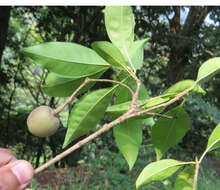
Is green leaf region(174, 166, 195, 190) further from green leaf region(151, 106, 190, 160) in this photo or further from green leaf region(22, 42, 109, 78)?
green leaf region(22, 42, 109, 78)

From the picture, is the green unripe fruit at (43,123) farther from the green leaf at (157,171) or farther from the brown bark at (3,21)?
the brown bark at (3,21)

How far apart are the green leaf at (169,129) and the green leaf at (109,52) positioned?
115mm

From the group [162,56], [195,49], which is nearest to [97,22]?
[162,56]

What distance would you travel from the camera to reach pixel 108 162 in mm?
2482

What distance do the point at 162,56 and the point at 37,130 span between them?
3021mm

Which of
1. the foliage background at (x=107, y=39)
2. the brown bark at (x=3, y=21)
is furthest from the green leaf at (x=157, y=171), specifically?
the foliage background at (x=107, y=39)

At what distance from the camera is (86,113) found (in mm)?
318

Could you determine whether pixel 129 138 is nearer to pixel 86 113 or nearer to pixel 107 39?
pixel 86 113

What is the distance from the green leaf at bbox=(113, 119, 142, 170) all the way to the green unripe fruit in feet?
0.34

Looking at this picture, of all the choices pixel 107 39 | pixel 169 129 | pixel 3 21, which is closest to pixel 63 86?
pixel 169 129

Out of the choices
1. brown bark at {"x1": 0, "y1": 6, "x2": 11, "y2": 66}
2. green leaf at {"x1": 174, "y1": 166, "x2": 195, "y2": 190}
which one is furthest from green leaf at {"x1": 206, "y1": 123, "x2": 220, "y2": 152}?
brown bark at {"x1": 0, "y1": 6, "x2": 11, "y2": 66}

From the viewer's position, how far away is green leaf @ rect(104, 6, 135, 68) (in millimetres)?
344

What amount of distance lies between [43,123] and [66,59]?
11cm

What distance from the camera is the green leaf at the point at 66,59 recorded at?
1.03 ft
